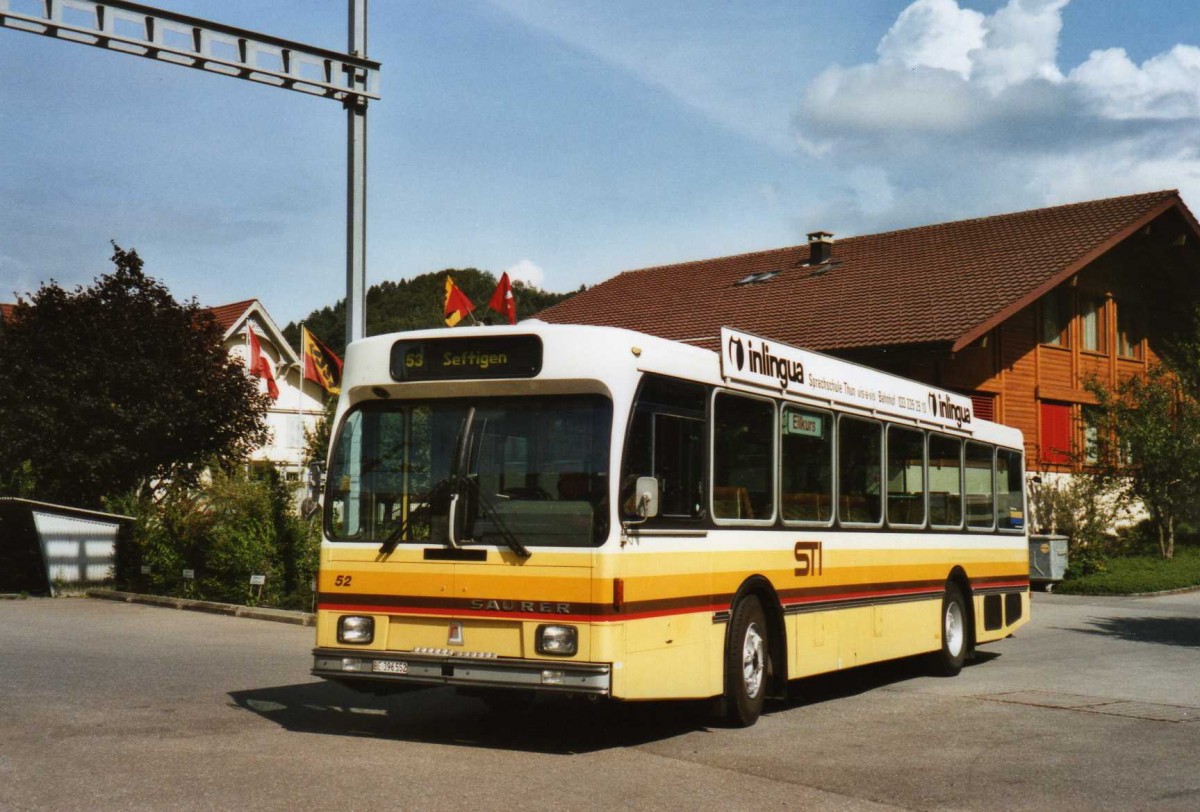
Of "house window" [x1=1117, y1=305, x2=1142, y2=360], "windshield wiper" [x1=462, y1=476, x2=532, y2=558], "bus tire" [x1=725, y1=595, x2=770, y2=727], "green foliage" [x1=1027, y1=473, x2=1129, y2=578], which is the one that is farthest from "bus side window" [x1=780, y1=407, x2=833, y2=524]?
"house window" [x1=1117, y1=305, x2=1142, y2=360]

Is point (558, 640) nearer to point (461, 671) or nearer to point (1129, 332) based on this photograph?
point (461, 671)

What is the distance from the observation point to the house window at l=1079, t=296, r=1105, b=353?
34.8 meters

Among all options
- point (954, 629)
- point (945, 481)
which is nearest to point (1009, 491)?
point (945, 481)

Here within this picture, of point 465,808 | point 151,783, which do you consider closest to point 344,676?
point 151,783

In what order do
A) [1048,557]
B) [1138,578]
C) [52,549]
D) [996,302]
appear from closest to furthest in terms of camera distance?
[52,549] → [1048,557] → [1138,578] → [996,302]

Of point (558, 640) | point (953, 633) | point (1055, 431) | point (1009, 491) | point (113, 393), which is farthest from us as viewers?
point (1055, 431)

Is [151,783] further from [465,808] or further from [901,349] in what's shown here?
[901,349]

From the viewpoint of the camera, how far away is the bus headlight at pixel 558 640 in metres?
8.76

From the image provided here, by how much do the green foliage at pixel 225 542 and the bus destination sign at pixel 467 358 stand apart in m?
11.4

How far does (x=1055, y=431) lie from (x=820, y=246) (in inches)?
323

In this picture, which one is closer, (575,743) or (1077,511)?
(575,743)

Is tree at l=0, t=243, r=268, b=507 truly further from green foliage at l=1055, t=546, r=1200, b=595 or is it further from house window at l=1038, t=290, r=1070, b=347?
house window at l=1038, t=290, r=1070, b=347

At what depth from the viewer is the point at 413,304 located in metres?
78.2

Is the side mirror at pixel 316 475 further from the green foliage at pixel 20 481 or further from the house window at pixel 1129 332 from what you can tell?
the house window at pixel 1129 332
